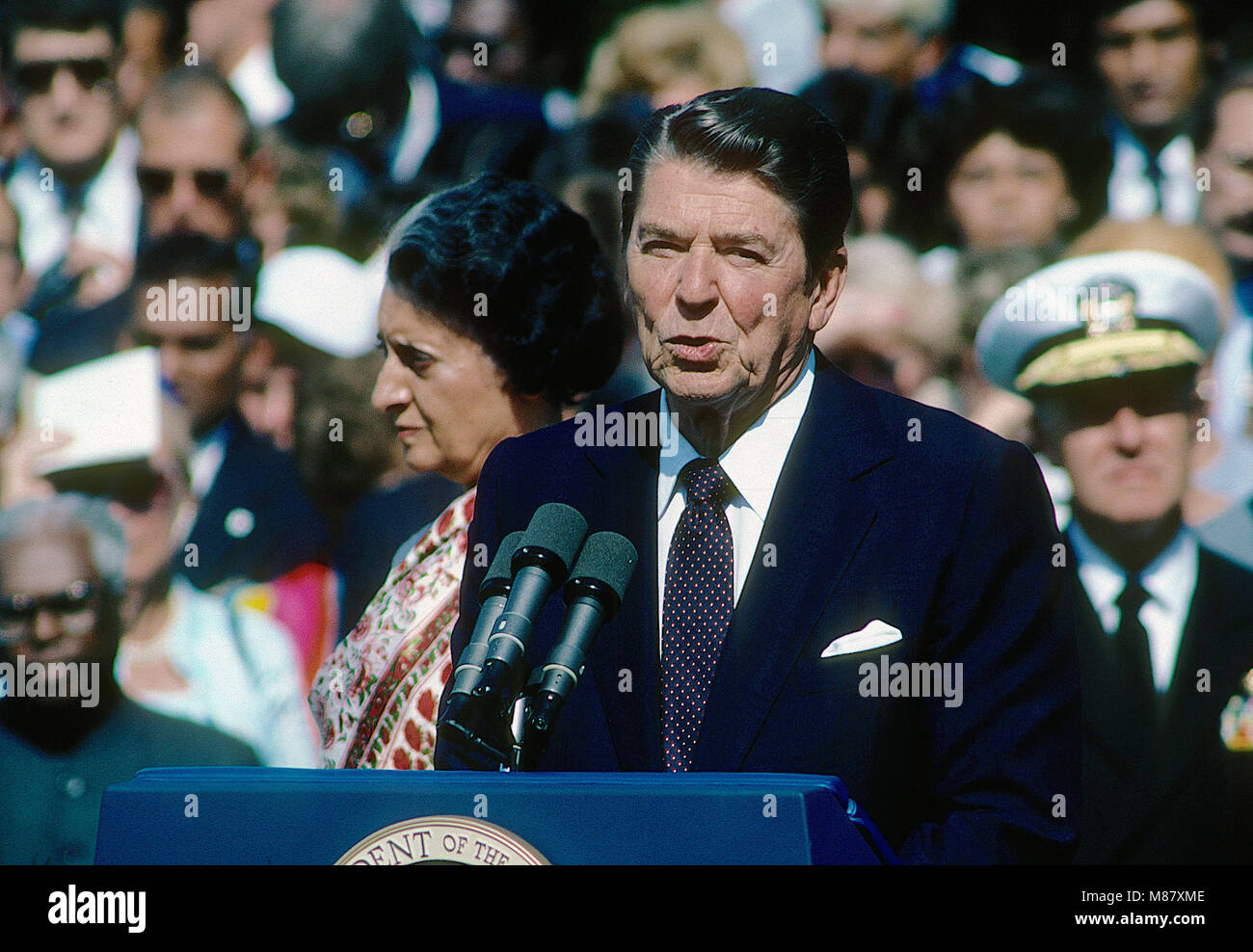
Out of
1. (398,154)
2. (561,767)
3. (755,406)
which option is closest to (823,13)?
(398,154)

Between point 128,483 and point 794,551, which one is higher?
point 128,483

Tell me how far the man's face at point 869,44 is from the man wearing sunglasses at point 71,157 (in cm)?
184

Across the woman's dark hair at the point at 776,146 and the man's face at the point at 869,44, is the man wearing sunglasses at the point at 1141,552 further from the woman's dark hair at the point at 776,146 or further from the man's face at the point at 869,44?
the woman's dark hair at the point at 776,146

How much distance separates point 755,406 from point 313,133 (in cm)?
196

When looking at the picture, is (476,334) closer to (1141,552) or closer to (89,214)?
(89,214)

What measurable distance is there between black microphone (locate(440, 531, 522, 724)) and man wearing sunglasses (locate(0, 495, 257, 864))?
224 cm

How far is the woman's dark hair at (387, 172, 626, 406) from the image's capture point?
2.73m

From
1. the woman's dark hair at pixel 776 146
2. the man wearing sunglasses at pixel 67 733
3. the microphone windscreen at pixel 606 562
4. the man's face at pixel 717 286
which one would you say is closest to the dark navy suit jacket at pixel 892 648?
the man's face at pixel 717 286

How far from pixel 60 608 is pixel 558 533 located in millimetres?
2532

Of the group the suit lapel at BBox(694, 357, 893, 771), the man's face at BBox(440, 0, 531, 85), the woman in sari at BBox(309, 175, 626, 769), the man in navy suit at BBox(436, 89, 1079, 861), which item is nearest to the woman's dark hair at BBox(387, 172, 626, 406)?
the woman in sari at BBox(309, 175, 626, 769)

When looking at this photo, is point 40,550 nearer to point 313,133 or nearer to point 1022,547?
point 313,133

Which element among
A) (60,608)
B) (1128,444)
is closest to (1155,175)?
(1128,444)

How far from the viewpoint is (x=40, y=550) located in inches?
143

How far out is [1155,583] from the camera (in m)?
3.46
